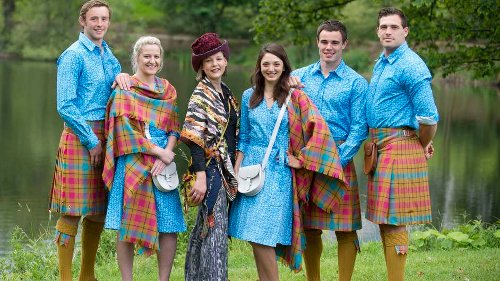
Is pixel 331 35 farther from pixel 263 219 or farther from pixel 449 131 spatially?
pixel 449 131

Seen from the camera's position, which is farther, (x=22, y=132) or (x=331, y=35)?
(x=22, y=132)

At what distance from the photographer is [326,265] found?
7094 mm

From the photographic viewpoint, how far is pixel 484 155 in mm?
18531

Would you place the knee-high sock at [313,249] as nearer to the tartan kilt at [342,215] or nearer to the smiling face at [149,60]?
the tartan kilt at [342,215]

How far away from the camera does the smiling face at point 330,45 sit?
5.63m

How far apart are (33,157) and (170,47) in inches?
1242

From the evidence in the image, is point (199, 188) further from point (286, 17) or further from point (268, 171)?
point (286, 17)

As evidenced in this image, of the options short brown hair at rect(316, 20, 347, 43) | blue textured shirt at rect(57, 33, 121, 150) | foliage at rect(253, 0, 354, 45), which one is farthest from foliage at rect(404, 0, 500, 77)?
blue textured shirt at rect(57, 33, 121, 150)

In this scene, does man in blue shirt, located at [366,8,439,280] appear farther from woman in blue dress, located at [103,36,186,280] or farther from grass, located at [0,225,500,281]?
woman in blue dress, located at [103,36,186,280]

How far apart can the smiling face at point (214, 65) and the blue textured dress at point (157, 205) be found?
51 cm

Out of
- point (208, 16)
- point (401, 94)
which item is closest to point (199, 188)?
point (401, 94)

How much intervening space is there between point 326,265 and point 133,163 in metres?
2.22

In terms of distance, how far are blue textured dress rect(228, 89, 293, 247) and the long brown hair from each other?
42mm

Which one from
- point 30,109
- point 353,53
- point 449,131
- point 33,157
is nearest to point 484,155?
point 449,131
